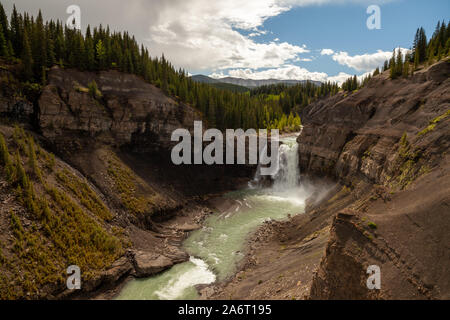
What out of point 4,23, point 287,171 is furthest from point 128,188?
point 4,23

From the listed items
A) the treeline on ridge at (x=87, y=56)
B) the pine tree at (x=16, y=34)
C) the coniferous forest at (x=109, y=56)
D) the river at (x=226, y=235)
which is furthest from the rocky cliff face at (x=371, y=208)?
the pine tree at (x=16, y=34)

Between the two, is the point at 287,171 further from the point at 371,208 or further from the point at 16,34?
the point at 16,34

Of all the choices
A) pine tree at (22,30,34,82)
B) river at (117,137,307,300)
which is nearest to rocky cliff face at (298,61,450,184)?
river at (117,137,307,300)

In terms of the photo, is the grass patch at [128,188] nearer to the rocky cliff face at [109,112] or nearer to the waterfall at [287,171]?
the rocky cliff face at [109,112]

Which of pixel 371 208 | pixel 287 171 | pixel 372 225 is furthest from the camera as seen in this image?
pixel 287 171

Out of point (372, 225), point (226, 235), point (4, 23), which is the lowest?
point (226, 235)

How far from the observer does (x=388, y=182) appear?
22.9m

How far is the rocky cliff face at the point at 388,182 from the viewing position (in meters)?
9.81

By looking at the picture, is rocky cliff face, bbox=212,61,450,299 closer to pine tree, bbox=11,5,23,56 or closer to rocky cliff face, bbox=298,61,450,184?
rocky cliff face, bbox=298,61,450,184

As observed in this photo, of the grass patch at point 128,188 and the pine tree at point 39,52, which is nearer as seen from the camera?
the grass patch at point 128,188

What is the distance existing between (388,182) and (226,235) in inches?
786

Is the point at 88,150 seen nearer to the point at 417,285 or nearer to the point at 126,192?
the point at 126,192

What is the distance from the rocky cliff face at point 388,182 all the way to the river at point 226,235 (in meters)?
5.96
